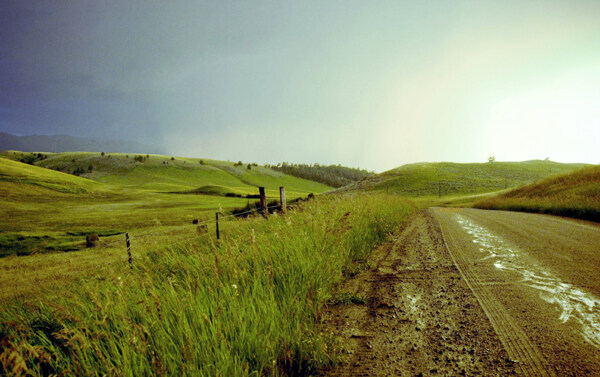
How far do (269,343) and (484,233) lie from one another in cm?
1022

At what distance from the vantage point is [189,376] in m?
2.01

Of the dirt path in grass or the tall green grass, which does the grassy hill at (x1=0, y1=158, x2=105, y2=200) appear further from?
the dirt path in grass

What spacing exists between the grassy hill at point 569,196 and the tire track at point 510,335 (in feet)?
39.8

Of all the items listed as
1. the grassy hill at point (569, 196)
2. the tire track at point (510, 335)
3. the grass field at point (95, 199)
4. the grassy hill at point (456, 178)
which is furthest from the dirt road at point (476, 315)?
the grassy hill at point (456, 178)

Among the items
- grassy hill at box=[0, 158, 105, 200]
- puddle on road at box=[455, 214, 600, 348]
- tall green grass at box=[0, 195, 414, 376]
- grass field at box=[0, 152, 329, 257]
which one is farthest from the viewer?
grassy hill at box=[0, 158, 105, 200]

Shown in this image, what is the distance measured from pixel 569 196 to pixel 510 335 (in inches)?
750

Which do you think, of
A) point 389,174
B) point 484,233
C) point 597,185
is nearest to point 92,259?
point 484,233

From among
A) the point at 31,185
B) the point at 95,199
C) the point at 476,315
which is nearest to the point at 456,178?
the point at 476,315

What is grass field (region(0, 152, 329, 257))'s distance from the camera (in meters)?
27.0

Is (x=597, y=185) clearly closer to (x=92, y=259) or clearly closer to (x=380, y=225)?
(x=380, y=225)

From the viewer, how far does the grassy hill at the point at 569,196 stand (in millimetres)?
12745

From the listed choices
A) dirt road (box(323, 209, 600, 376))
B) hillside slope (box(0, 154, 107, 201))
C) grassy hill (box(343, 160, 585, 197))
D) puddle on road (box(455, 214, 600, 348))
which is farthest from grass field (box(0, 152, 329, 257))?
grassy hill (box(343, 160, 585, 197))

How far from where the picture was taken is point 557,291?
13.9ft

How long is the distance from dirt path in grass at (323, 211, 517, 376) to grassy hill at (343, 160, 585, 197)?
5861 centimetres
